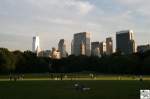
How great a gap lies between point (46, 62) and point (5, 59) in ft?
80.3

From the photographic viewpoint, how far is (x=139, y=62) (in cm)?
13788

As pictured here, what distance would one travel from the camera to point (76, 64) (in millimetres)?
156625

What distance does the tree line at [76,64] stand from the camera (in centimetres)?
13462

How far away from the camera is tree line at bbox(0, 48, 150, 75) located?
134625 mm
